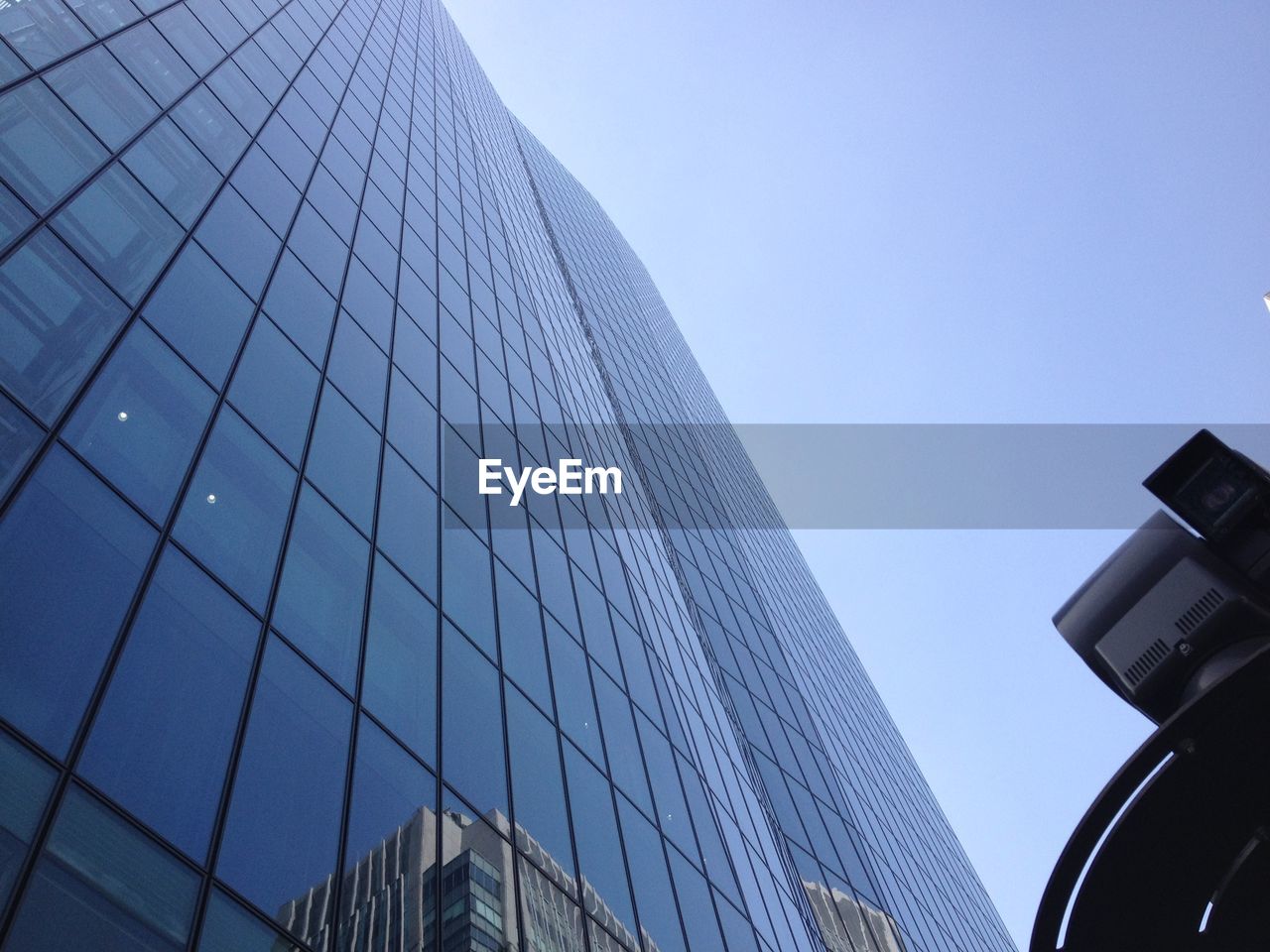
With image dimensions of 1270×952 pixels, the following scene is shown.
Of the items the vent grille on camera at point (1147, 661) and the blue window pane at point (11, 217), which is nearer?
the vent grille on camera at point (1147, 661)

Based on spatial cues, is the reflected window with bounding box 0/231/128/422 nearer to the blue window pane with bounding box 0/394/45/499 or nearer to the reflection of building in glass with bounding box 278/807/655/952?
the blue window pane with bounding box 0/394/45/499

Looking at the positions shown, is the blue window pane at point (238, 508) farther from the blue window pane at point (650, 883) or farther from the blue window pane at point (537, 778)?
the blue window pane at point (650, 883)

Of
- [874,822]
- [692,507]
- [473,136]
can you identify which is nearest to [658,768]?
[874,822]

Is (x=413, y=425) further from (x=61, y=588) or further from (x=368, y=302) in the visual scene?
(x=61, y=588)

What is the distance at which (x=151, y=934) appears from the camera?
5.94 meters

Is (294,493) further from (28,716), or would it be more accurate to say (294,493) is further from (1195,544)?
(1195,544)

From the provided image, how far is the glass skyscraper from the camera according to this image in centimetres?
665

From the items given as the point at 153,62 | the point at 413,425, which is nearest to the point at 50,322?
the point at 413,425

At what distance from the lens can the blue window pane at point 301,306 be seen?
12953mm

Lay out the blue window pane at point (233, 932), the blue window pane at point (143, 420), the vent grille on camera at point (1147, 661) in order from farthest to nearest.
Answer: the blue window pane at point (143, 420) → the blue window pane at point (233, 932) → the vent grille on camera at point (1147, 661)

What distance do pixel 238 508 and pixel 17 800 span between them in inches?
159

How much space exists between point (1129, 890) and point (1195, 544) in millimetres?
2151

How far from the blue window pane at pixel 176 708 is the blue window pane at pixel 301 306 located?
5450 millimetres

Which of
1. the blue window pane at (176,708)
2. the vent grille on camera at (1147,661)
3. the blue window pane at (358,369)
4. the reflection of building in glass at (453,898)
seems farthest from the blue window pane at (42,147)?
the vent grille on camera at (1147,661)
